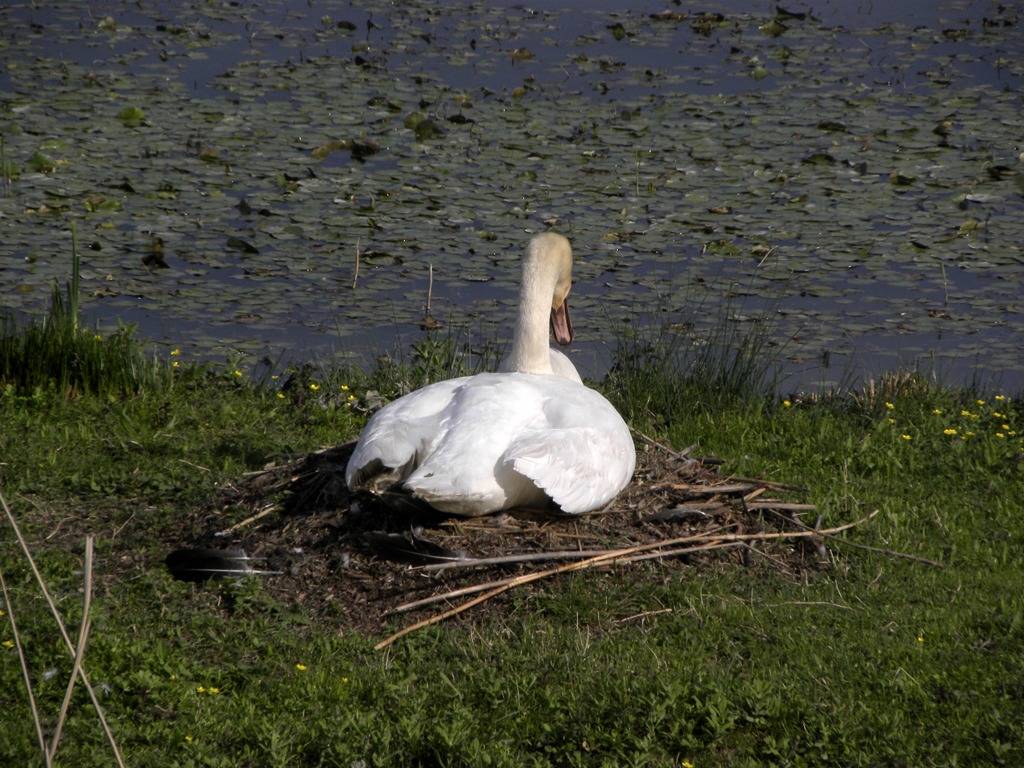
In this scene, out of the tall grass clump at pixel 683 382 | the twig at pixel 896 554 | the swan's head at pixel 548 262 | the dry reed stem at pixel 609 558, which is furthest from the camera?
the tall grass clump at pixel 683 382

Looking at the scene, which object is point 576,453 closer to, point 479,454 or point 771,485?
point 479,454

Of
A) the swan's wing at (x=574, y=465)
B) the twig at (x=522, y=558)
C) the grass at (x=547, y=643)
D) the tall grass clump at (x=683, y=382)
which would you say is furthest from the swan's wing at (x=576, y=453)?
the tall grass clump at (x=683, y=382)

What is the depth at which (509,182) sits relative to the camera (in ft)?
39.2

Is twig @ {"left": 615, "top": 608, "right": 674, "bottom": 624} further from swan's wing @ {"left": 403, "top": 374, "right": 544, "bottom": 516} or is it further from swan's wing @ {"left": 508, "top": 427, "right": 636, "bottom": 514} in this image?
swan's wing @ {"left": 403, "top": 374, "right": 544, "bottom": 516}

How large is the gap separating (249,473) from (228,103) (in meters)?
9.20

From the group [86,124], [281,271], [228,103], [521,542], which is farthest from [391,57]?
[521,542]

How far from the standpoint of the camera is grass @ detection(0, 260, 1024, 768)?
12.6ft

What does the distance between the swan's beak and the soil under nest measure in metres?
1.61

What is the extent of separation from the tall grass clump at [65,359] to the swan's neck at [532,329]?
2.41m

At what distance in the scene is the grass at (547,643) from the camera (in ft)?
12.6

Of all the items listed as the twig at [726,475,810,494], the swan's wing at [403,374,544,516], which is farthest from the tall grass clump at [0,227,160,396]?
the twig at [726,475,810,494]

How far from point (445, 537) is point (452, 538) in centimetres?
3

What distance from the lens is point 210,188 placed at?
11.6 metres

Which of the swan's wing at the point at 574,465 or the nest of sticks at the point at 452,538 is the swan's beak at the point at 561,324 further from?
the swan's wing at the point at 574,465
